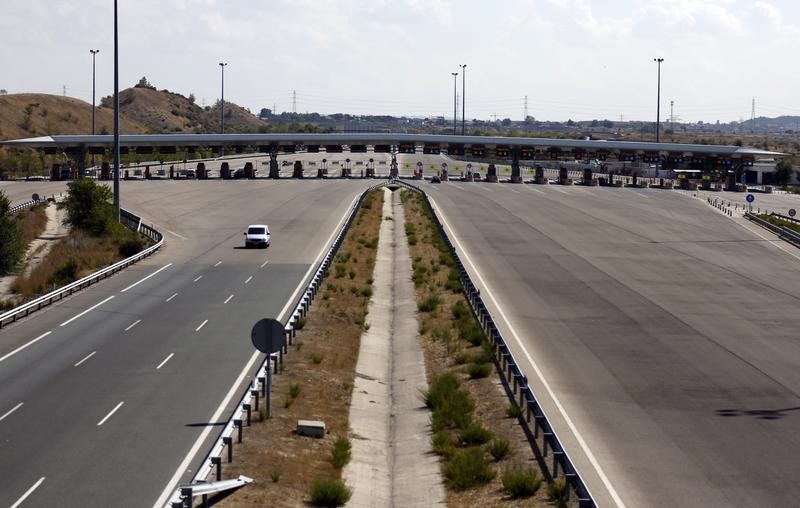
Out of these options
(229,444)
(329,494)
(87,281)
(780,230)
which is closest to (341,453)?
(229,444)

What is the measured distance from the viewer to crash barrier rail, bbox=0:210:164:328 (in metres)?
32.1

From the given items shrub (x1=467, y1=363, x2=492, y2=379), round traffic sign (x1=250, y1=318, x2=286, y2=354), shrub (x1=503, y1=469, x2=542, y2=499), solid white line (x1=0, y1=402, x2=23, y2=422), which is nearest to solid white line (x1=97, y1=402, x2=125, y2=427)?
solid white line (x1=0, y1=402, x2=23, y2=422)

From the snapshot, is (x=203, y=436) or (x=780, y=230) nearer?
(x=203, y=436)

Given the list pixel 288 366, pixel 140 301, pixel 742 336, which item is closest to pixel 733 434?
pixel 288 366

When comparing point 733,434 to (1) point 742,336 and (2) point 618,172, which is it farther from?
(2) point 618,172

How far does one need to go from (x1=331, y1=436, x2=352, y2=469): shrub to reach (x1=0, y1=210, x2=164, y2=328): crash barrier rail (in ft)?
49.4

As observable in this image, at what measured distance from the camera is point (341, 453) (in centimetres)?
1836

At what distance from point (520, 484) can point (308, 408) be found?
6850 millimetres

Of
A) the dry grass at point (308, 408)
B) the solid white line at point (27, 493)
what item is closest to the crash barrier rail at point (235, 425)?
the dry grass at point (308, 408)

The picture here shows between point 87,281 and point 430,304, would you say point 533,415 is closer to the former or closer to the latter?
point 430,304

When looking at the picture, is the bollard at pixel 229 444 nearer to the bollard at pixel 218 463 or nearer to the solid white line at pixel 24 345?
the bollard at pixel 218 463

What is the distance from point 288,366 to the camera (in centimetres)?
2566

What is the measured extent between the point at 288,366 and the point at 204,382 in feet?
8.09

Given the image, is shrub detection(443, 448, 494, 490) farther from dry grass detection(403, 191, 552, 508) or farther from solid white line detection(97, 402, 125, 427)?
solid white line detection(97, 402, 125, 427)
